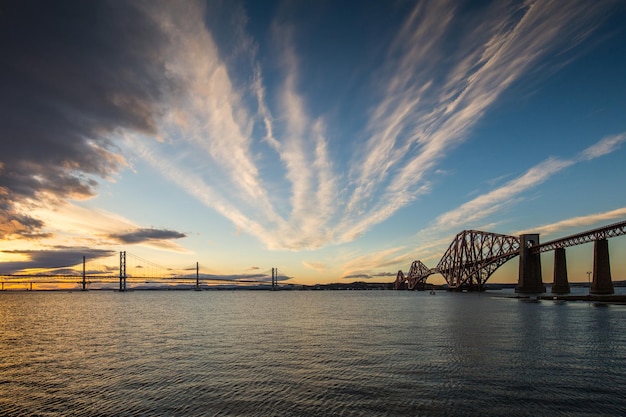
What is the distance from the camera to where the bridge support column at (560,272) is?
12188cm

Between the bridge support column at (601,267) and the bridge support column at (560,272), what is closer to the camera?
the bridge support column at (601,267)

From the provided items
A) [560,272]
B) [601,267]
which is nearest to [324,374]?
[601,267]

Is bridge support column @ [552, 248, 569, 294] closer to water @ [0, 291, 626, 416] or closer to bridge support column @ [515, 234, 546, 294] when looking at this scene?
bridge support column @ [515, 234, 546, 294]

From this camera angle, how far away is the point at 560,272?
12462cm

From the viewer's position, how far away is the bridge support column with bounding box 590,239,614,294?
89062 mm

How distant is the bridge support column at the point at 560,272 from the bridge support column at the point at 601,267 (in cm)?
3105

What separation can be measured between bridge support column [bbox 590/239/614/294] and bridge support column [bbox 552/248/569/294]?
31.0m

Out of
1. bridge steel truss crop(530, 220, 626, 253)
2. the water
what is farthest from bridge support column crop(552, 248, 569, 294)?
the water

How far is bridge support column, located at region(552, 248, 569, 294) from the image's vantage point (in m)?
122

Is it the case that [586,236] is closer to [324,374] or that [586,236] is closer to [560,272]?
[560,272]

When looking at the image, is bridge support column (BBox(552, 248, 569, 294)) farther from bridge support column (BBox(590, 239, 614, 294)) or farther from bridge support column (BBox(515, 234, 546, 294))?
bridge support column (BBox(590, 239, 614, 294))

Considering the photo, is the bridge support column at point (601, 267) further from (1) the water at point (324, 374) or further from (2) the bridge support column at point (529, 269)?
(1) the water at point (324, 374)

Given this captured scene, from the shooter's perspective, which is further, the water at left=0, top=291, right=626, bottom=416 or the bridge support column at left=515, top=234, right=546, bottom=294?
the bridge support column at left=515, top=234, right=546, bottom=294

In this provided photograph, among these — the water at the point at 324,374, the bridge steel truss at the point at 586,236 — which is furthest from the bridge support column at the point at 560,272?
the water at the point at 324,374
